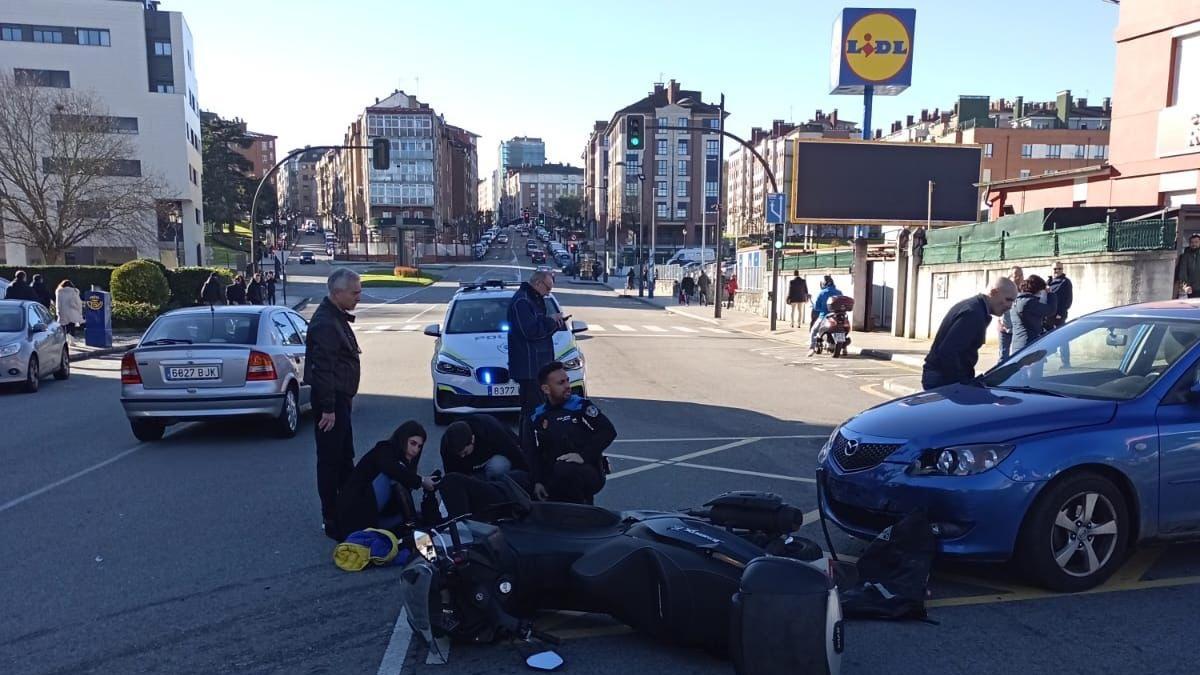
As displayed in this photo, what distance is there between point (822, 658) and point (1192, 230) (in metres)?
15.4

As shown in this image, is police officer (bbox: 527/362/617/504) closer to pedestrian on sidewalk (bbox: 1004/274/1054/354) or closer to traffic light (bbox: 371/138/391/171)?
pedestrian on sidewalk (bbox: 1004/274/1054/354)

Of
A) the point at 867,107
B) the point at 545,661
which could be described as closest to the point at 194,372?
the point at 545,661

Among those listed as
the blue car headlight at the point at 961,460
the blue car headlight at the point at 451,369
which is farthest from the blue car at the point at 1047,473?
the blue car headlight at the point at 451,369

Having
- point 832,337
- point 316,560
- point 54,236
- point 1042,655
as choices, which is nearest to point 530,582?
point 316,560

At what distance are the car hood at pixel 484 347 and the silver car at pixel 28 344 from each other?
7610mm

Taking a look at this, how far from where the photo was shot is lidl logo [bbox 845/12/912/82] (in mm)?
35156

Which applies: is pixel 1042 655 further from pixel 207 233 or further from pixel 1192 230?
pixel 207 233

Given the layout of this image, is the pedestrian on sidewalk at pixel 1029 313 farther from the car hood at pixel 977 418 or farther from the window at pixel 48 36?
the window at pixel 48 36

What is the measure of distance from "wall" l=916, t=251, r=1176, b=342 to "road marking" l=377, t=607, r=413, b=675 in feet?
41.0

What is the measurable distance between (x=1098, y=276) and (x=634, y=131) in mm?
12071

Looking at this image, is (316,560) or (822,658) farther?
(316,560)

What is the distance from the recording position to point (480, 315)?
35.3ft

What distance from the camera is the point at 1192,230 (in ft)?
48.5

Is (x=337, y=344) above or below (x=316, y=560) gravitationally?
above
